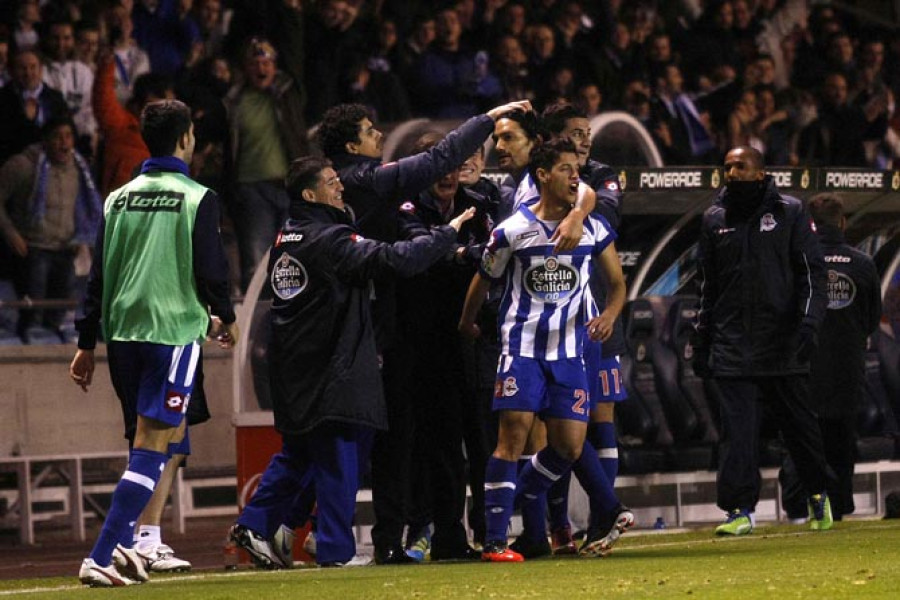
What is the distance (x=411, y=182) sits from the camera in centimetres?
889

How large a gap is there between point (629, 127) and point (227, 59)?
4.04 m

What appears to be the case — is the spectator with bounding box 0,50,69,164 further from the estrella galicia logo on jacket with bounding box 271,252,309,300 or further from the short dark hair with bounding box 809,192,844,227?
the estrella galicia logo on jacket with bounding box 271,252,309,300

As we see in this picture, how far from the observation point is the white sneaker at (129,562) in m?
8.12

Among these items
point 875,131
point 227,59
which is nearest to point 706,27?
point 875,131

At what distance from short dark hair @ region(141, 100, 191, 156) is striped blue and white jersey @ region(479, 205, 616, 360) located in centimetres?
153

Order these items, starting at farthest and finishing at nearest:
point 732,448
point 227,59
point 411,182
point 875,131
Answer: point 875,131 → point 227,59 → point 732,448 → point 411,182

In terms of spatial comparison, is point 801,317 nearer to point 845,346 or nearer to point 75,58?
point 845,346

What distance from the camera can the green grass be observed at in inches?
281

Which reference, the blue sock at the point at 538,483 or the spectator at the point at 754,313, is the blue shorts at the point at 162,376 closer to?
the blue sock at the point at 538,483

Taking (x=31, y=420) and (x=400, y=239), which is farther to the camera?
(x=31, y=420)

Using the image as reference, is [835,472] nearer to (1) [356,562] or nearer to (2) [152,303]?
(1) [356,562]

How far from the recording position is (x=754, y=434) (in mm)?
10773

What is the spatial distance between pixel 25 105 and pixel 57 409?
2223 millimetres

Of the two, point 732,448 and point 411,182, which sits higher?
point 411,182
